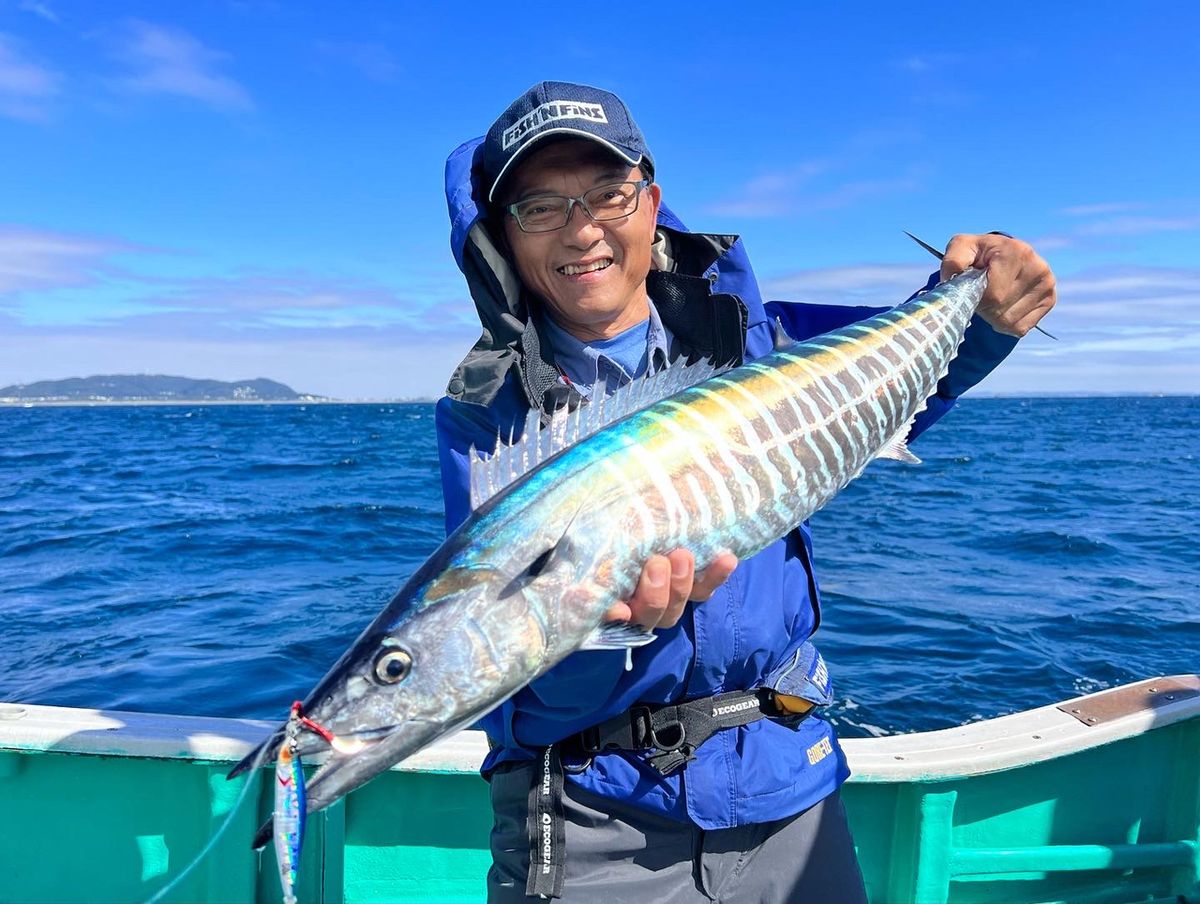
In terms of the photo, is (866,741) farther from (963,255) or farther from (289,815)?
(289,815)

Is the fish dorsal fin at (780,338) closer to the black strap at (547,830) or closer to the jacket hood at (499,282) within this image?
the jacket hood at (499,282)

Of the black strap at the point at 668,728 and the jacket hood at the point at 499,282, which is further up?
the jacket hood at the point at 499,282

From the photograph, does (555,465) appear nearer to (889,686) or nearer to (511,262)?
(511,262)

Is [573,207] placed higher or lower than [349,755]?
higher

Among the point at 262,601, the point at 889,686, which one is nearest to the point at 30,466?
the point at 262,601

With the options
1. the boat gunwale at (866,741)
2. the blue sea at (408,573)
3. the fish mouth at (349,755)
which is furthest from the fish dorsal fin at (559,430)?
the blue sea at (408,573)

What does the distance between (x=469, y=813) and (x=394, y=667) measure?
2527 millimetres

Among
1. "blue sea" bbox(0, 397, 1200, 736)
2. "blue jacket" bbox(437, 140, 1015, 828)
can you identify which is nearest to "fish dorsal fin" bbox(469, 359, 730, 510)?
"blue jacket" bbox(437, 140, 1015, 828)

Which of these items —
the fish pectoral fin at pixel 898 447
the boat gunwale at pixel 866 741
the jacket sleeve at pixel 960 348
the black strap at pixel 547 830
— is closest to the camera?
the black strap at pixel 547 830

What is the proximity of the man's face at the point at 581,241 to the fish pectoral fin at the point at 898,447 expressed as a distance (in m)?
1.09

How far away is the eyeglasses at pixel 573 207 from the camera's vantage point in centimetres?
298

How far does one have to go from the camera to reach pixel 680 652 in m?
2.59

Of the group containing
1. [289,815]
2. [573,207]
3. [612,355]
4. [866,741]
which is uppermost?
[573,207]

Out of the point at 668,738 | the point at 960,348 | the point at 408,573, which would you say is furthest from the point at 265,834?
the point at 408,573
